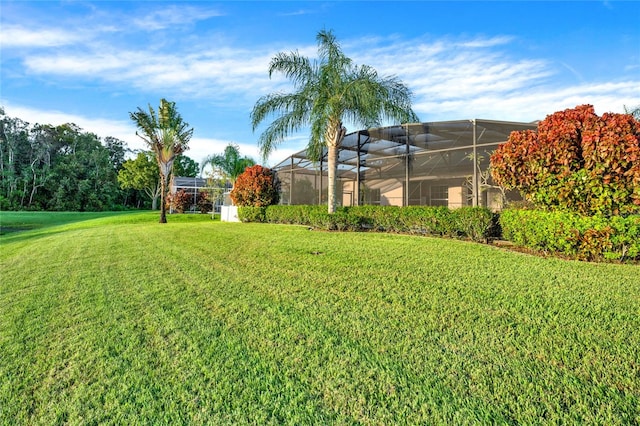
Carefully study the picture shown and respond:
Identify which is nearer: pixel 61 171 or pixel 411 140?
pixel 411 140

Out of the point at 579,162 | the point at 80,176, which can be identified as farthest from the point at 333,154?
the point at 80,176

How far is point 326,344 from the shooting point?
289cm

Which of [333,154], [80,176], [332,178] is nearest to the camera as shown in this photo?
[332,178]

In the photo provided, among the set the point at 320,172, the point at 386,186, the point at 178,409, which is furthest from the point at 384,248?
the point at 320,172

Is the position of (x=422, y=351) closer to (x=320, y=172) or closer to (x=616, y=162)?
(x=616, y=162)

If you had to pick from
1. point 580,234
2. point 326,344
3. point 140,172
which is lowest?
point 326,344

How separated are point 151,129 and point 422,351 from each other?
19761 millimetres

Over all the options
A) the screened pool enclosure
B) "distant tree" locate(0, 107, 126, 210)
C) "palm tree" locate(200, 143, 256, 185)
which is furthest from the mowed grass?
"distant tree" locate(0, 107, 126, 210)

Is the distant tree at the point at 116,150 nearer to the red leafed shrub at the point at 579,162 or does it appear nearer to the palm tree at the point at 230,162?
the palm tree at the point at 230,162

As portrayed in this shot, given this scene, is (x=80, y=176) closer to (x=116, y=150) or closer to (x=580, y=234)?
(x=116, y=150)

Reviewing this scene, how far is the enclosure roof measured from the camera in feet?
33.2

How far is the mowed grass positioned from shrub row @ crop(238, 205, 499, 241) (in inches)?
92.4

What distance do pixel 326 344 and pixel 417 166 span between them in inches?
408

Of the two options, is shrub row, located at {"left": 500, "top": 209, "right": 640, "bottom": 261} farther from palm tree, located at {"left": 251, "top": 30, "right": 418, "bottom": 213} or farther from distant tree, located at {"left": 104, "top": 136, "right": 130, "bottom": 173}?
distant tree, located at {"left": 104, "top": 136, "right": 130, "bottom": 173}
